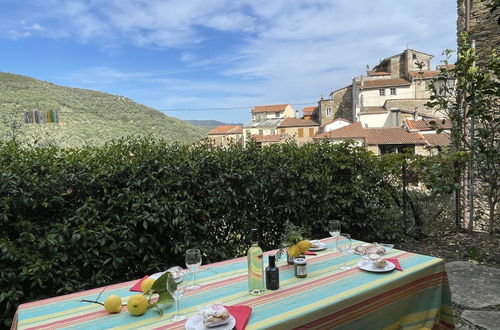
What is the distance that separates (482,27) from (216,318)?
6.09m

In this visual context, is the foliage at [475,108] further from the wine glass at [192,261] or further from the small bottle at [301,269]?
the wine glass at [192,261]

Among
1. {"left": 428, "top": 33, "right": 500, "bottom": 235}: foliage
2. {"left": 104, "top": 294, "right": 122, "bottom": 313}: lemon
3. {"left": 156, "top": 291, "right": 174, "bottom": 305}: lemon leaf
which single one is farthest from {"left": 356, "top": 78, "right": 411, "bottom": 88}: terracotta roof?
{"left": 104, "top": 294, "right": 122, "bottom": 313}: lemon

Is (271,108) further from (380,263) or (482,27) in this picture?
(380,263)

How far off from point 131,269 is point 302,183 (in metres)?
1.99

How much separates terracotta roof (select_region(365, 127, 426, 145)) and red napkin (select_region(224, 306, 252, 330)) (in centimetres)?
2285

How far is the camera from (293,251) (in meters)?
1.84

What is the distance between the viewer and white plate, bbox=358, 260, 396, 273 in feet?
5.76

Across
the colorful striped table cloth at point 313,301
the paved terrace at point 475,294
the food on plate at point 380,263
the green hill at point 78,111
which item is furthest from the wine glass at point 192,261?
the green hill at point 78,111

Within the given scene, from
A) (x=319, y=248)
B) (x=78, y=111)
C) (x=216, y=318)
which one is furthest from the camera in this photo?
(x=78, y=111)

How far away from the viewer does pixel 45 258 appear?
2338 mm

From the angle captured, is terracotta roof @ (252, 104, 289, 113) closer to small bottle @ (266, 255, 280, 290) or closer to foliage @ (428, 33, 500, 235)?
foliage @ (428, 33, 500, 235)

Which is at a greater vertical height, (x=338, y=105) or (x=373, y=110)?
(x=338, y=105)

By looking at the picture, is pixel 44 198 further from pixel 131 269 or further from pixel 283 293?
pixel 283 293

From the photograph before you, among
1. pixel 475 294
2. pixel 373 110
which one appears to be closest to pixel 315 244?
pixel 475 294
